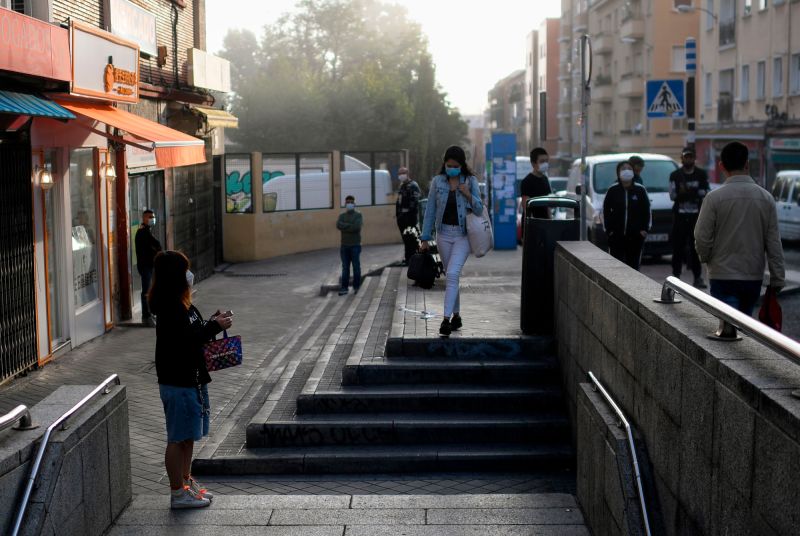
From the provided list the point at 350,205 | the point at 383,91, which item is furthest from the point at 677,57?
the point at 350,205

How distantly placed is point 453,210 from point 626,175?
12.6ft

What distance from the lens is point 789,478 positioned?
3.34 m


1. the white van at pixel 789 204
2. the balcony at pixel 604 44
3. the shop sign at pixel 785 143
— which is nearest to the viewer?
the white van at pixel 789 204

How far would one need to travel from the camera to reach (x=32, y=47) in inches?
444

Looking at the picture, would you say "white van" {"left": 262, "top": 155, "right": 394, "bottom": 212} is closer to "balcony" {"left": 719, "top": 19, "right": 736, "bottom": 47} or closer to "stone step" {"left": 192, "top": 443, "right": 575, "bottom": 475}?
"balcony" {"left": 719, "top": 19, "right": 736, "bottom": 47}

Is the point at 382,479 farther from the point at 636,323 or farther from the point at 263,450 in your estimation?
the point at 636,323

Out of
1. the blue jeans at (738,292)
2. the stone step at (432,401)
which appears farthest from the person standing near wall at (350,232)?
the blue jeans at (738,292)

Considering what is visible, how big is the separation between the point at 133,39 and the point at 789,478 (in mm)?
15765

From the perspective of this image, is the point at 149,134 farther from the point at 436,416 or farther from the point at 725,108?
the point at 725,108

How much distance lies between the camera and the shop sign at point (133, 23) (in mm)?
15980

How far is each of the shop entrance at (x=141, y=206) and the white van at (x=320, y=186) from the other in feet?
27.6

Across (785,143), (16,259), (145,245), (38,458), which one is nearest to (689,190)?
(145,245)

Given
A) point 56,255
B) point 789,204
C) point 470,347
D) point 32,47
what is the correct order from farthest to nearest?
point 789,204, point 56,255, point 32,47, point 470,347

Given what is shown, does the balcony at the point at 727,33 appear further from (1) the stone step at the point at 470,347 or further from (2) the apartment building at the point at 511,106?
(2) the apartment building at the point at 511,106
